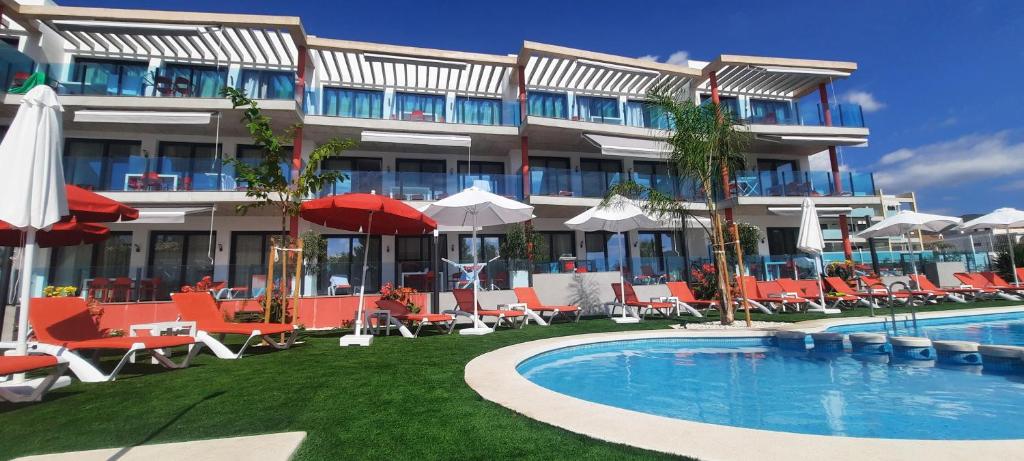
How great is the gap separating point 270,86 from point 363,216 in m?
9.05

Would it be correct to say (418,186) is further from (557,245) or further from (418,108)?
(557,245)

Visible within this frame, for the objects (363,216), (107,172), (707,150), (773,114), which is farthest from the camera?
(773,114)

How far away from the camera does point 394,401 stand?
3.74 metres

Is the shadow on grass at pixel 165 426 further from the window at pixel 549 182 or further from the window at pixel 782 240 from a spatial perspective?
the window at pixel 782 240

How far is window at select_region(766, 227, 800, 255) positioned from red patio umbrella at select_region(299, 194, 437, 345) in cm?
1715

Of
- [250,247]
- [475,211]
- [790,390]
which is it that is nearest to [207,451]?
[790,390]

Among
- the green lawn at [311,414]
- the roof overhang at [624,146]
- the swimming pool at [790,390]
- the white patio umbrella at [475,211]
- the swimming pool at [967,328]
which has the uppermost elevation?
the roof overhang at [624,146]

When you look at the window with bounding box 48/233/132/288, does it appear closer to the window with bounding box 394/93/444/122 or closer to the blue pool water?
the window with bounding box 394/93/444/122

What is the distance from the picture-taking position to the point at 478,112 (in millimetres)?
16453

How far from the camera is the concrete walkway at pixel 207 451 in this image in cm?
248

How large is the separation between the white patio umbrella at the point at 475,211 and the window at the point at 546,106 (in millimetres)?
7377

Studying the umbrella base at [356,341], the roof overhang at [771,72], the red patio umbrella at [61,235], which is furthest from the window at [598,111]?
the red patio umbrella at [61,235]

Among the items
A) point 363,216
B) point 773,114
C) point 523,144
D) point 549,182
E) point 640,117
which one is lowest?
point 363,216

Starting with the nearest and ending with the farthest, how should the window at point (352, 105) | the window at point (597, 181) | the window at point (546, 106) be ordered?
the window at point (352, 105) < the window at point (597, 181) < the window at point (546, 106)
